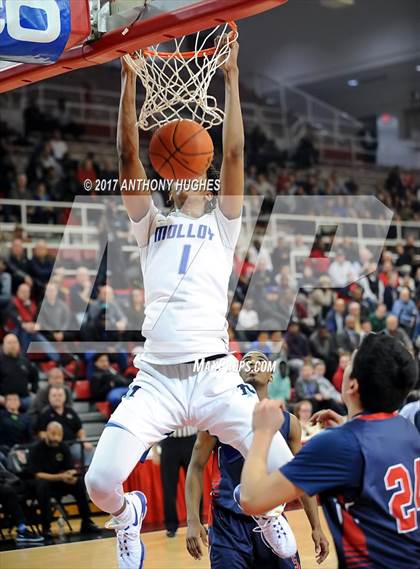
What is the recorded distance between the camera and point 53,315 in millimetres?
12414

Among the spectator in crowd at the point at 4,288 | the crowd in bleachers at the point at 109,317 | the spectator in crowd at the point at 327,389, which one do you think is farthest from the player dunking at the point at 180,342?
the spectator in crowd at the point at 327,389

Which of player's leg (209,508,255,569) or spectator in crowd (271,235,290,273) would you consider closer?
player's leg (209,508,255,569)

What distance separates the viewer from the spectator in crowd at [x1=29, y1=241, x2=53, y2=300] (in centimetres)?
1362

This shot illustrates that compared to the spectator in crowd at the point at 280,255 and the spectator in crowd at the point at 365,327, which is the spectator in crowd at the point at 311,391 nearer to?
the spectator in crowd at the point at 365,327

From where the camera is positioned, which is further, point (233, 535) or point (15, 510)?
point (15, 510)

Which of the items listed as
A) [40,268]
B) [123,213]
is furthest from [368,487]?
[123,213]

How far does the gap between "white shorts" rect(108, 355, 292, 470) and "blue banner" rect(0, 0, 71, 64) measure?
71.1 inches

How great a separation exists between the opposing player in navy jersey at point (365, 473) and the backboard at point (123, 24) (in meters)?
2.05

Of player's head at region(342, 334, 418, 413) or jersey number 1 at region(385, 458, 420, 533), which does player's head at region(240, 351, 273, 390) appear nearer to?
player's head at region(342, 334, 418, 413)

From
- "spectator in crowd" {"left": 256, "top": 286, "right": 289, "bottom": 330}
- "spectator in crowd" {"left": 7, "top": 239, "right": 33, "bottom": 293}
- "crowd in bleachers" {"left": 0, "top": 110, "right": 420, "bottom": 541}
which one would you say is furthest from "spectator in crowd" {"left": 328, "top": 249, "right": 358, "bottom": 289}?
"spectator in crowd" {"left": 7, "top": 239, "right": 33, "bottom": 293}

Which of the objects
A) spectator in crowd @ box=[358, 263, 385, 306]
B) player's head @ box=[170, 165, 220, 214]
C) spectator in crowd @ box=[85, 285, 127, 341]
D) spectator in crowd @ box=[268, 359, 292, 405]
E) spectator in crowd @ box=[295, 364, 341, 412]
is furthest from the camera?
spectator in crowd @ box=[358, 263, 385, 306]

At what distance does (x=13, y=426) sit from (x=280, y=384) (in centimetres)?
368

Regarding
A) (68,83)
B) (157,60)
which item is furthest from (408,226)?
(157,60)

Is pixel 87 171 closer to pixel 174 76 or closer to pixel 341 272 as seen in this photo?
pixel 341 272
